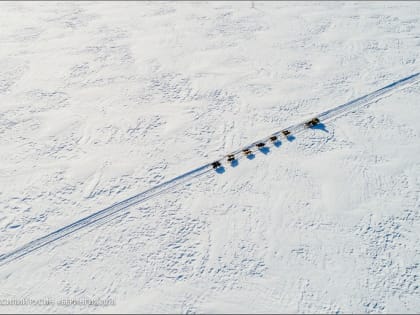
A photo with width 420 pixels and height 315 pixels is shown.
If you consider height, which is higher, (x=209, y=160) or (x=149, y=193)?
(x=209, y=160)

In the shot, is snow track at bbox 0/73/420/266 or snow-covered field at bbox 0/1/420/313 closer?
snow-covered field at bbox 0/1/420/313

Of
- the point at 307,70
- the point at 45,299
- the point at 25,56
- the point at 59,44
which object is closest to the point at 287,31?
the point at 307,70

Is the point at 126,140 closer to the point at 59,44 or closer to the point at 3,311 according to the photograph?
the point at 3,311

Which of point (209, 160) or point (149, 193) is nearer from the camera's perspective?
point (149, 193)
